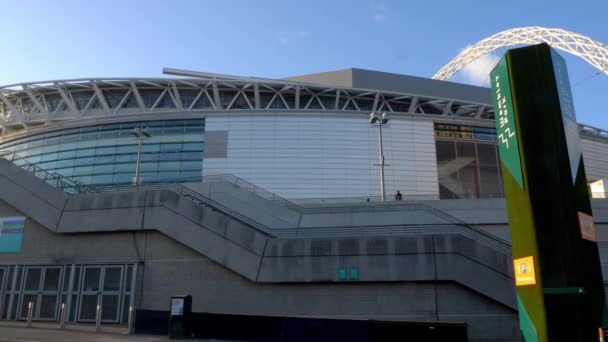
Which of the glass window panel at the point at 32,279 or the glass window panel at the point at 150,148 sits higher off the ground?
the glass window panel at the point at 150,148

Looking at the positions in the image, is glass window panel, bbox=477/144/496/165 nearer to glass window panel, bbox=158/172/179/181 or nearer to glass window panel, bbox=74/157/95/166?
glass window panel, bbox=158/172/179/181

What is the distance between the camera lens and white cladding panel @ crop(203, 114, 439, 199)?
136 feet

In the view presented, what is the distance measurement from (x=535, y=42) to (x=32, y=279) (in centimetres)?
6446

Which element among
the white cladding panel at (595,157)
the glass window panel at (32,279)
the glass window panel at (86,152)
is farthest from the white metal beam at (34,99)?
the white cladding panel at (595,157)

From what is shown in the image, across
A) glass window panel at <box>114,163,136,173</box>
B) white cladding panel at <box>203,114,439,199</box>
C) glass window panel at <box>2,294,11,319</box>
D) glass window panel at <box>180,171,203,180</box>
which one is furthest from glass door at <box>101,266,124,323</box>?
glass window panel at <box>114,163,136,173</box>

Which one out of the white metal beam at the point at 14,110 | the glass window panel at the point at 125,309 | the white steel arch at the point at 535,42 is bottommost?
the glass window panel at the point at 125,309

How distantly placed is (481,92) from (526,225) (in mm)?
49003

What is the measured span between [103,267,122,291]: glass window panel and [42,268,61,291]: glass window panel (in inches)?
91.9

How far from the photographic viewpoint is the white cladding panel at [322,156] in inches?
1631

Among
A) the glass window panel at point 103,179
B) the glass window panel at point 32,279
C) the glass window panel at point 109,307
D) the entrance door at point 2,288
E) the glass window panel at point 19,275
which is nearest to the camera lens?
the glass window panel at point 109,307

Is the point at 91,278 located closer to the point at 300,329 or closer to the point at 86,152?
the point at 300,329

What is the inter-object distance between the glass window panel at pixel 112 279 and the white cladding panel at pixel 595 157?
151 feet

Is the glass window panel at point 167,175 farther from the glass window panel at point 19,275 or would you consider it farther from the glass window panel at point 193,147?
the glass window panel at point 19,275

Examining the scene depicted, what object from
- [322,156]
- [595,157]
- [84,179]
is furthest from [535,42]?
[84,179]
